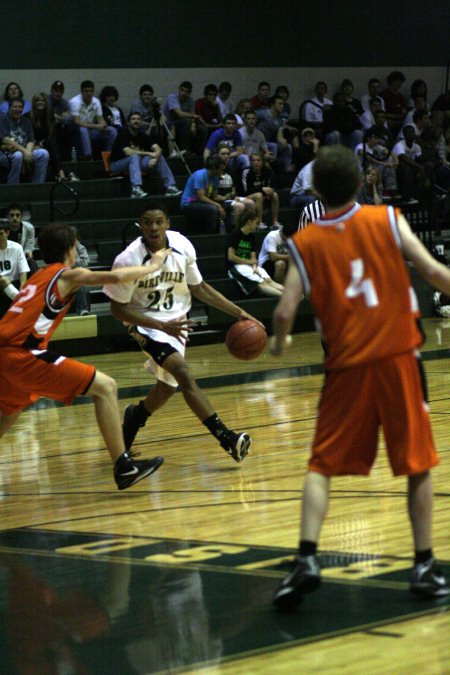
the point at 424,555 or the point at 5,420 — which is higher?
the point at 424,555

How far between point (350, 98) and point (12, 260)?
839 cm

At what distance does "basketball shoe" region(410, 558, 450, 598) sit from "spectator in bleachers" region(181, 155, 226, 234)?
11770mm

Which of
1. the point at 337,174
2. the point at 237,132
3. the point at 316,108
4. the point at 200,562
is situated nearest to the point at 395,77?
the point at 316,108

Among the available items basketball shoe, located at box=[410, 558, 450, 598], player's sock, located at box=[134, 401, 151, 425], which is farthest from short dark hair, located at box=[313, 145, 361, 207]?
player's sock, located at box=[134, 401, 151, 425]

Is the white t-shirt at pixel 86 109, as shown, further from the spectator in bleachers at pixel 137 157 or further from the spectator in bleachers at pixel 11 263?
the spectator in bleachers at pixel 11 263

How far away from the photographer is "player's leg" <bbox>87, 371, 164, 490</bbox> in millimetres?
6086

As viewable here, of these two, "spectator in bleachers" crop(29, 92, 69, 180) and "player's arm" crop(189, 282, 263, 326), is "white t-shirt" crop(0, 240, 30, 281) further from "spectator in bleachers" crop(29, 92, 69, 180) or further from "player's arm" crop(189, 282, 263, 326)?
"player's arm" crop(189, 282, 263, 326)

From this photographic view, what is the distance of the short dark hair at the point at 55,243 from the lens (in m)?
6.11

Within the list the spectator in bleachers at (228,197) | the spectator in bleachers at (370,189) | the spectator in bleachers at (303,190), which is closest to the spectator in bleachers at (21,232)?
the spectator in bleachers at (228,197)

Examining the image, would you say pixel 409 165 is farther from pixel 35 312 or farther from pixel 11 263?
pixel 35 312

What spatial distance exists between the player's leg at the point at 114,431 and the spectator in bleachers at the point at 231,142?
35.0 feet

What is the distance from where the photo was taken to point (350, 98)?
64.4ft

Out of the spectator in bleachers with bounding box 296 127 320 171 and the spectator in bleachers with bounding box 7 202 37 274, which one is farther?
the spectator in bleachers with bounding box 296 127 320 171
